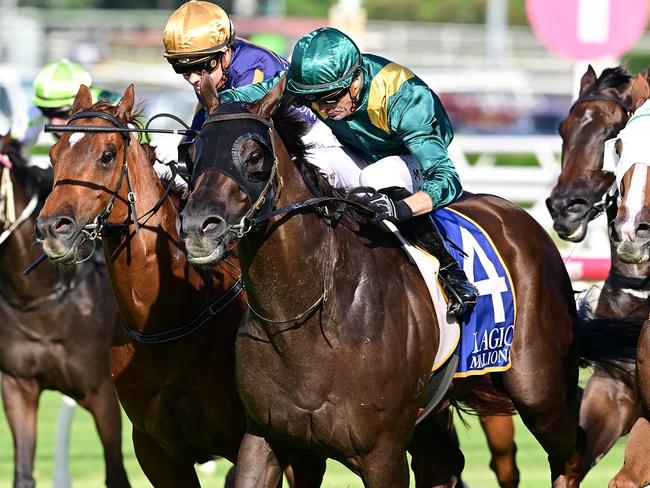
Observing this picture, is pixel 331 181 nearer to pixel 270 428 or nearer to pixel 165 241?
pixel 165 241

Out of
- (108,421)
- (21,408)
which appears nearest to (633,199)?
(108,421)

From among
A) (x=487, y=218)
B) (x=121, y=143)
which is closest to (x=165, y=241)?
(x=121, y=143)

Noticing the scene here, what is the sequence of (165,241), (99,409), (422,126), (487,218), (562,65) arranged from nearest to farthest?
1. (422,126)
2. (165,241)
3. (487,218)
4. (99,409)
5. (562,65)

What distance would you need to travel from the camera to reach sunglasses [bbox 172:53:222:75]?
563 cm

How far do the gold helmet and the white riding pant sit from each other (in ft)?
1.75

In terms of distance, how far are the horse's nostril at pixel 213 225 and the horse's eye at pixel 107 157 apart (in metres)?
1.06

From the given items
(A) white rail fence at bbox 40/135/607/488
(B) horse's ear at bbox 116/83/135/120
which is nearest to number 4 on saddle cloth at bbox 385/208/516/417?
(B) horse's ear at bbox 116/83/135/120

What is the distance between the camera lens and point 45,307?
731 cm

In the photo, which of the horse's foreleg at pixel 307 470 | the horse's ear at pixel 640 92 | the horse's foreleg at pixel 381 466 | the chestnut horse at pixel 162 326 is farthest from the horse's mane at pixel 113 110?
the horse's ear at pixel 640 92

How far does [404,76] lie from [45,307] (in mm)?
2901

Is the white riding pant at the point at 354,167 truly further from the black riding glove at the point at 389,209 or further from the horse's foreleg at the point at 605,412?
the horse's foreleg at the point at 605,412

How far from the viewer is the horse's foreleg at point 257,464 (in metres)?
4.91

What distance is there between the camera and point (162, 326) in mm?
5539

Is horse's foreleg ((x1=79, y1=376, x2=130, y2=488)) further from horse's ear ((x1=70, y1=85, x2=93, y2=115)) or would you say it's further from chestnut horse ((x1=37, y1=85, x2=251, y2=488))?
horse's ear ((x1=70, y1=85, x2=93, y2=115))
